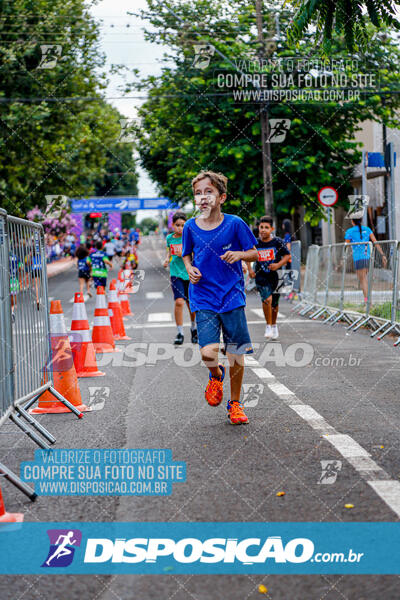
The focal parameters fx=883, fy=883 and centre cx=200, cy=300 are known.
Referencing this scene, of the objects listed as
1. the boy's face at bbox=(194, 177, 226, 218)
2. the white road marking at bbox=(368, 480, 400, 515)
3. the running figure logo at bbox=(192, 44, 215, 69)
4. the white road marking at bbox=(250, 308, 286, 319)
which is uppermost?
the running figure logo at bbox=(192, 44, 215, 69)

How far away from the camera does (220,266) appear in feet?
20.9

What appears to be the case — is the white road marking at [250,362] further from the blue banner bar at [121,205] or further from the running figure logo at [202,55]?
the blue banner bar at [121,205]

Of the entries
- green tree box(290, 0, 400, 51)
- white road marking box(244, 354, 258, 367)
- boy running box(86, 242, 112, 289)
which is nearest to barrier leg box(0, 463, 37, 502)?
green tree box(290, 0, 400, 51)

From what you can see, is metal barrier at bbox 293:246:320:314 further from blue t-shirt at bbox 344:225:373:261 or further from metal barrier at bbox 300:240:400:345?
blue t-shirt at bbox 344:225:373:261

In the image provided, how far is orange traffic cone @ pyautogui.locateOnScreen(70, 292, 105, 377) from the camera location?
346 inches

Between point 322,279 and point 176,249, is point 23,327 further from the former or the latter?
point 322,279

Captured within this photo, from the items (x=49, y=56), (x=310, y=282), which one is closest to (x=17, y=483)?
(x=310, y=282)

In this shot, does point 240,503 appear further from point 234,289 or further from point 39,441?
point 234,289

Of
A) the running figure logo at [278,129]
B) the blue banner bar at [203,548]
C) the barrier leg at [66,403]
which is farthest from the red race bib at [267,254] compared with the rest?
the running figure logo at [278,129]

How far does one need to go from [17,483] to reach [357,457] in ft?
6.34

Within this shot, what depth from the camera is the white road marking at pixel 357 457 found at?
4.27 meters

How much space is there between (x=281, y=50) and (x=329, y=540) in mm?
24386

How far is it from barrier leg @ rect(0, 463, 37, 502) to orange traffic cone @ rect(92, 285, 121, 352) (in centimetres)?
659

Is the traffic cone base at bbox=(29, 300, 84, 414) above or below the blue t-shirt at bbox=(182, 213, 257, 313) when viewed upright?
below
